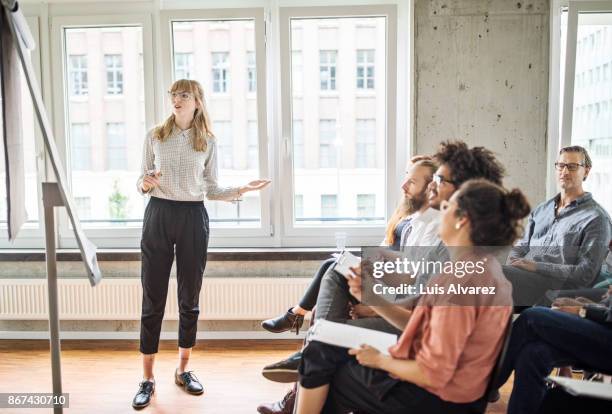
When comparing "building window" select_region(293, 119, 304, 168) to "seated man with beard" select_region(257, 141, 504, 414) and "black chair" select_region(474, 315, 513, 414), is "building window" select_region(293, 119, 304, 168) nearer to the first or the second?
"seated man with beard" select_region(257, 141, 504, 414)

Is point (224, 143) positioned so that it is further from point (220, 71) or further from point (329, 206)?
point (329, 206)

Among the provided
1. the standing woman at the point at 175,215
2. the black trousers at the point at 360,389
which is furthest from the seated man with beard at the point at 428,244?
the standing woman at the point at 175,215

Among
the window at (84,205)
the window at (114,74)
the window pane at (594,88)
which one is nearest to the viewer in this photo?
the window pane at (594,88)

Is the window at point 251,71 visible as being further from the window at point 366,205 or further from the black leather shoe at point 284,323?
the black leather shoe at point 284,323

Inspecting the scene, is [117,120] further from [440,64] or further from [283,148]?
[440,64]

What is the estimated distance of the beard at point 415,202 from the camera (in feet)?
8.23

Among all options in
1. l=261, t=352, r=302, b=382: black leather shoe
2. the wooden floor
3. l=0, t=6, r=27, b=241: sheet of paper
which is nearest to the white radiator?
the wooden floor

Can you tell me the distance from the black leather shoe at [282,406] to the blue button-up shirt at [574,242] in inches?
54.1

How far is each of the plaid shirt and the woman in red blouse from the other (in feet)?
4.56

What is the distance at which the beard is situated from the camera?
8.23 feet

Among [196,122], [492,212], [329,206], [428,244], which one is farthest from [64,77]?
[492,212]

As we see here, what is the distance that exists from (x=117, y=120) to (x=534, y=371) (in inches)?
117

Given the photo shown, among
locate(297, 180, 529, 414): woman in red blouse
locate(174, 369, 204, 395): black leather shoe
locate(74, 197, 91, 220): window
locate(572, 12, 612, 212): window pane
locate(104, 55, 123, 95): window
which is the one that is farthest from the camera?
locate(74, 197, 91, 220): window

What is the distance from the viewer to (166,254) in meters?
2.69
